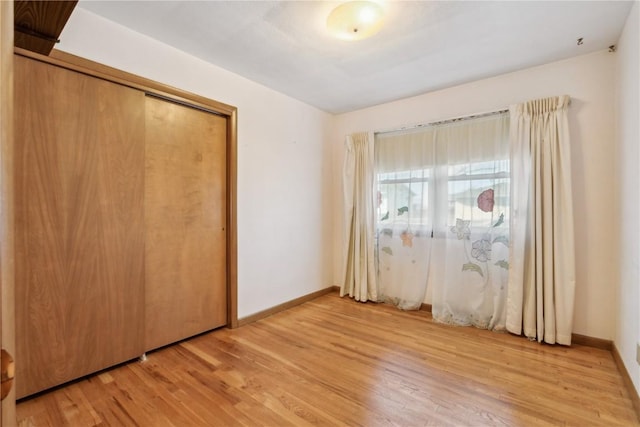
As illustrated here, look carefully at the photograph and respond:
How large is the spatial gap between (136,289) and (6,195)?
2.00 metres

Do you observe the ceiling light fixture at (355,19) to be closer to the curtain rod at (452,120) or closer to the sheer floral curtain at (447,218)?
the curtain rod at (452,120)

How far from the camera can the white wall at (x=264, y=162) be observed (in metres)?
2.10

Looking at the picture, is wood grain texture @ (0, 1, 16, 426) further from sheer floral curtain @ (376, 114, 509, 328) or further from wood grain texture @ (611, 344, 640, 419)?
sheer floral curtain @ (376, 114, 509, 328)

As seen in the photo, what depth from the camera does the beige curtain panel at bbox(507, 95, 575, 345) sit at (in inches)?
95.8

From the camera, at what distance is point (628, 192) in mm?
1978

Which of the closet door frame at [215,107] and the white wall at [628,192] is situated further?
the closet door frame at [215,107]

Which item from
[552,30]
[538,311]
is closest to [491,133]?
[552,30]

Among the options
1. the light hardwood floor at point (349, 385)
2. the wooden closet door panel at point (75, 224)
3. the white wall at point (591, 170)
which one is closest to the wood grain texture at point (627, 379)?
the light hardwood floor at point (349, 385)

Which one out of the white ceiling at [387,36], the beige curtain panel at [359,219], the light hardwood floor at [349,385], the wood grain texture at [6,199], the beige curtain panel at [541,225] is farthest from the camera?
the beige curtain panel at [359,219]

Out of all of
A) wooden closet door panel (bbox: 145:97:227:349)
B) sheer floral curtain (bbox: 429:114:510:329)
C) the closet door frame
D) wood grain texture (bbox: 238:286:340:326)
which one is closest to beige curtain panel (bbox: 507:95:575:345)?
sheer floral curtain (bbox: 429:114:510:329)

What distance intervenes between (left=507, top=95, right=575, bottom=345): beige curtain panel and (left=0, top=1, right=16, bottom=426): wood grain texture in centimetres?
315

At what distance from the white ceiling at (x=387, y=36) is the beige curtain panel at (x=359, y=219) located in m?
0.96

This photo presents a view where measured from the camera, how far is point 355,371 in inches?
81.8

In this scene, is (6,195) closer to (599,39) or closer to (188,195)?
(188,195)
